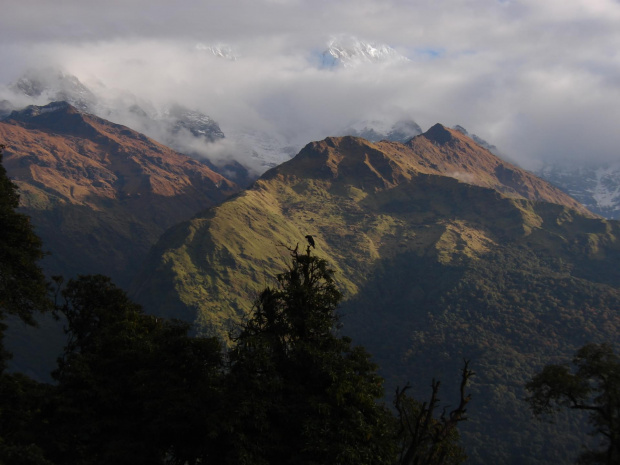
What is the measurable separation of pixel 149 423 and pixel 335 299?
49.3 feet

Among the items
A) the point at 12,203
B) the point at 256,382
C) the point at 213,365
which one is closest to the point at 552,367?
the point at 256,382

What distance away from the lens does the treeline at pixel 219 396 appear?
104ft

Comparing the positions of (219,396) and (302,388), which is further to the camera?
(219,396)

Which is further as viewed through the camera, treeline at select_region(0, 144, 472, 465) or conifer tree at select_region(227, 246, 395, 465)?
treeline at select_region(0, 144, 472, 465)

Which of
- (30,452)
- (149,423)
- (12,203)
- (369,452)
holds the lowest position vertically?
(30,452)

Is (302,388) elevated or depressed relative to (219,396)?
elevated

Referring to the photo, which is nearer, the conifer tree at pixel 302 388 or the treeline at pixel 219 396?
the conifer tree at pixel 302 388

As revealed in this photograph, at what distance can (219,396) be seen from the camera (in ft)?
114

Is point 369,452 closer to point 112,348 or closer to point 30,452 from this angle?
point 30,452

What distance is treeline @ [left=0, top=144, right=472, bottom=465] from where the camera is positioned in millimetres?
31688

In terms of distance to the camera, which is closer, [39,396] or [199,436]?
[199,436]

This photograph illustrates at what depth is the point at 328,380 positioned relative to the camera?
112 feet

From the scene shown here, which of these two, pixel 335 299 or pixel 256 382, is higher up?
pixel 335 299

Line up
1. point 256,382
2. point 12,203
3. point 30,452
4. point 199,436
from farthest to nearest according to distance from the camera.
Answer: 1. point 12,203
2. point 199,436
3. point 256,382
4. point 30,452
